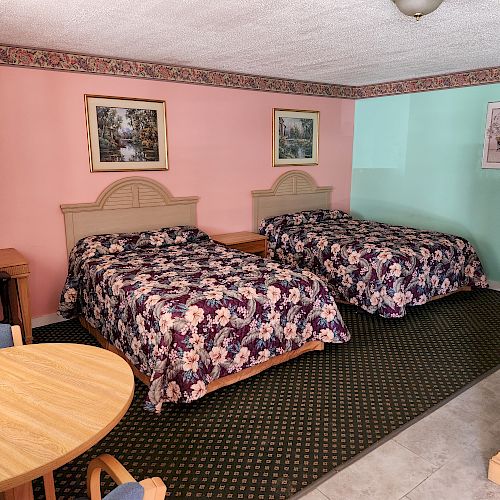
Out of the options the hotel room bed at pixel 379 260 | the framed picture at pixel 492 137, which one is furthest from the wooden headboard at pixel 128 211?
the framed picture at pixel 492 137

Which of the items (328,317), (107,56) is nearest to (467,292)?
(328,317)

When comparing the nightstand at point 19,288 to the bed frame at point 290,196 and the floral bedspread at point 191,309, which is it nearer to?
the floral bedspread at point 191,309

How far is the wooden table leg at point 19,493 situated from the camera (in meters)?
1.46

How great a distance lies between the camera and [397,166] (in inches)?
217

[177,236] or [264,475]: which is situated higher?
[177,236]

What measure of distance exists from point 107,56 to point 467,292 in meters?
4.20

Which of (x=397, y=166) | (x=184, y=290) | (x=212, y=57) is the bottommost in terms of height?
(x=184, y=290)

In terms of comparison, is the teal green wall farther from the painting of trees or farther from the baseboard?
the baseboard

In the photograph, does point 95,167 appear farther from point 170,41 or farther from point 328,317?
point 328,317

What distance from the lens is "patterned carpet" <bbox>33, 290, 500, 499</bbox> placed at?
209cm

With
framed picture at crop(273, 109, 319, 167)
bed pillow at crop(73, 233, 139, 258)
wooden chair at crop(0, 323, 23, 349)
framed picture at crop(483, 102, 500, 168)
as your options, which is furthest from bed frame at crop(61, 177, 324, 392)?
framed picture at crop(483, 102, 500, 168)

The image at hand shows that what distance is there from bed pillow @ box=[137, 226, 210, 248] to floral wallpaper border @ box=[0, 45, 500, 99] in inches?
56.2

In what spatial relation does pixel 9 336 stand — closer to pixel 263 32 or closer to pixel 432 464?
pixel 432 464

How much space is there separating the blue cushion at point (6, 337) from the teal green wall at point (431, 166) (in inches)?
182
